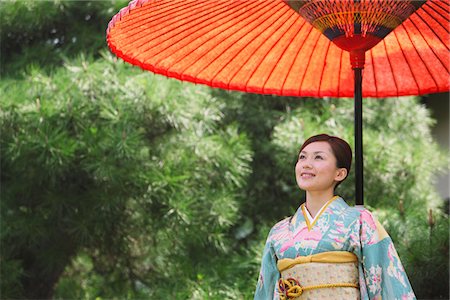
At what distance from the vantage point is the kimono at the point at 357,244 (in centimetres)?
178

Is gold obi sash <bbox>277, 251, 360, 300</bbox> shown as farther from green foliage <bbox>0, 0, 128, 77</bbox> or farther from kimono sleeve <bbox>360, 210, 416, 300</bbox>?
green foliage <bbox>0, 0, 128, 77</bbox>

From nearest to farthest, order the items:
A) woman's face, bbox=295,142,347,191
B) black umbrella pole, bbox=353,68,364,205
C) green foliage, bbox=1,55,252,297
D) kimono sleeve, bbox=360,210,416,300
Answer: kimono sleeve, bbox=360,210,416,300
woman's face, bbox=295,142,347,191
black umbrella pole, bbox=353,68,364,205
green foliage, bbox=1,55,252,297

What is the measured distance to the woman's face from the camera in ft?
6.17

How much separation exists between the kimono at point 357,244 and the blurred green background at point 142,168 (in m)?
0.98

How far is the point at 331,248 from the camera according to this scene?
1.80 m

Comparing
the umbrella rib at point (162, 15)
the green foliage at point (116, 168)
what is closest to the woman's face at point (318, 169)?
the umbrella rib at point (162, 15)

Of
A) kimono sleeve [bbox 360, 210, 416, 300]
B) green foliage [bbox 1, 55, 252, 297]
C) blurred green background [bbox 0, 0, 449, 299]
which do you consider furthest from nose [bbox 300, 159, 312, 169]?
green foliage [bbox 1, 55, 252, 297]

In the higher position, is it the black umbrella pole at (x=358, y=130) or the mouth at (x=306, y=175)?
the black umbrella pole at (x=358, y=130)

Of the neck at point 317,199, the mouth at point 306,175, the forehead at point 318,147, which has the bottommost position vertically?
the neck at point 317,199

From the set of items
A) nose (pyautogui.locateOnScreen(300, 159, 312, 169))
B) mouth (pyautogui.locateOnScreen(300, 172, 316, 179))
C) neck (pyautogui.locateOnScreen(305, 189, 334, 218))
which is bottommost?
neck (pyautogui.locateOnScreen(305, 189, 334, 218))

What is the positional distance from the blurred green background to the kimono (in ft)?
3.20

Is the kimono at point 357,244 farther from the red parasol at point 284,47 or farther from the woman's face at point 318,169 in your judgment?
the red parasol at point 284,47

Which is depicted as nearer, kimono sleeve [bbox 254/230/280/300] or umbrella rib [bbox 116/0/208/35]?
kimono sleeve [bbox 254/230/280/300]

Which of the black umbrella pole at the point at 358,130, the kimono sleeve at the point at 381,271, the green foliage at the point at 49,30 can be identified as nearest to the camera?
the kimono sleeve at the point at 381,271
